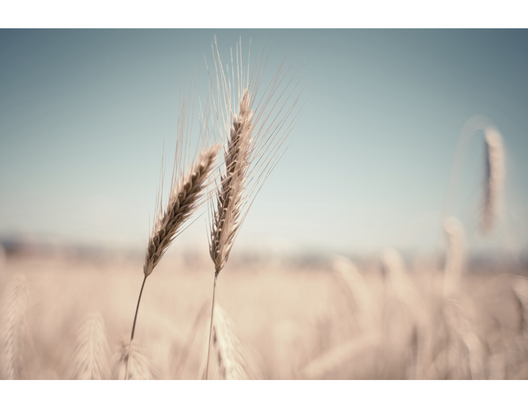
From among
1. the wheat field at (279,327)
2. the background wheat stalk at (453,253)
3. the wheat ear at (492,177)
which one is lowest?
the wheat field at (279,327)

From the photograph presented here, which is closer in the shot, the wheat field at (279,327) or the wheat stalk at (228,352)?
the wheat stalk at (228,352)

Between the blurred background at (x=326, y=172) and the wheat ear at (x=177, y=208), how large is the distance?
33.0 inches

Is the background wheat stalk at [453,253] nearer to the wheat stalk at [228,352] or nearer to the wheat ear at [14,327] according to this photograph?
the wheat stalk at [228,352]

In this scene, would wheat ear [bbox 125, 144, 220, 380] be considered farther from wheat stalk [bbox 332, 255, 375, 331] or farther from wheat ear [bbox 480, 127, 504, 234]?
wheat ear [bbox 480, 127, 504, 234]

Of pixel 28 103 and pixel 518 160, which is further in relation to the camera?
pixel 518 160

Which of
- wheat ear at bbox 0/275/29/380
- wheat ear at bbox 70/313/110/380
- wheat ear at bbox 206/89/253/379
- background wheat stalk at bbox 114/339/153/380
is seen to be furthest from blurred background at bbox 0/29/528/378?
wheat ear at bbox 206/89/253/379

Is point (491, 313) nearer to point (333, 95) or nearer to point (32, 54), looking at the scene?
point (333, 95)

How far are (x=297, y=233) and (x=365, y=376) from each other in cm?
112

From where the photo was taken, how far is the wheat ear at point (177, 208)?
742mm

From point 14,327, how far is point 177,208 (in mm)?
1339

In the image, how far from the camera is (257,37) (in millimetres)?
1730

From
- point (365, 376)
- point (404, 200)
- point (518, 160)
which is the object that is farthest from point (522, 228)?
point (365, 376)

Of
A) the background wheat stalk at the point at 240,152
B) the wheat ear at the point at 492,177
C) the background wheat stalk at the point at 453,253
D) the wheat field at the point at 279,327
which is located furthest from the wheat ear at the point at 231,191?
the wheat ear at the point at 492,177
